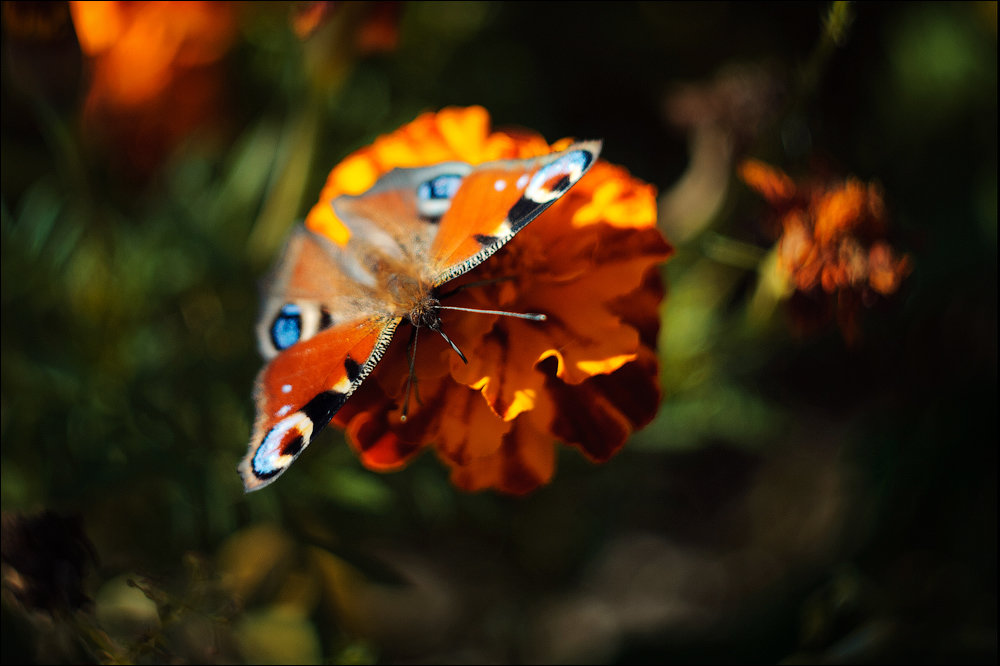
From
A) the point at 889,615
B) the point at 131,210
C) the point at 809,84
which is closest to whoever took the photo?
the point at 809,84

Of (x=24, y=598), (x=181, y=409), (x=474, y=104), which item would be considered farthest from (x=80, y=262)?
(x=474, y=104)

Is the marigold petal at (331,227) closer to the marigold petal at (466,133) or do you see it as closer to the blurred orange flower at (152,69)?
the marigold petal at (466,133)

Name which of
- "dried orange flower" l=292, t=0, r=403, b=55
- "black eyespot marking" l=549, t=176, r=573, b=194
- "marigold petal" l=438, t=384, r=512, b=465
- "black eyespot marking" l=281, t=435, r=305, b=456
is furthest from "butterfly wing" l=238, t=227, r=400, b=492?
"dried orange flower" l=292, t=0, r=403, b=55

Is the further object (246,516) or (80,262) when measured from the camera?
(80,262)

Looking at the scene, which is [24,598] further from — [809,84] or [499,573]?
[809,84]

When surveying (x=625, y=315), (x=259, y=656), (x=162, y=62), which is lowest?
(x=259, y=656)

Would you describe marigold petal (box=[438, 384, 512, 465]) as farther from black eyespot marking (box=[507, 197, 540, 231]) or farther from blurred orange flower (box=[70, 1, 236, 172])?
blurred orange flower (box=[70, 1, 236, 172])

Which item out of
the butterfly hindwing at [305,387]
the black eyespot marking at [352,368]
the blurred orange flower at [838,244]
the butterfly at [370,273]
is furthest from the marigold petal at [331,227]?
the blurred orange flower at [838,244]
